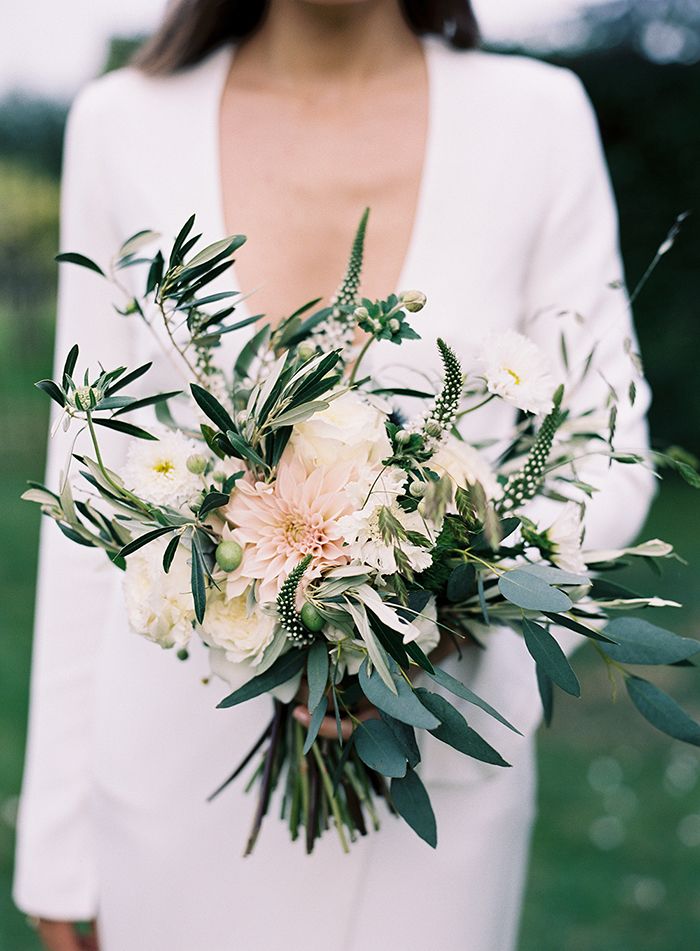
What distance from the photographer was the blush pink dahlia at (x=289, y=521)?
119 cm

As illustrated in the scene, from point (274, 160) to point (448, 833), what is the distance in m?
1.17

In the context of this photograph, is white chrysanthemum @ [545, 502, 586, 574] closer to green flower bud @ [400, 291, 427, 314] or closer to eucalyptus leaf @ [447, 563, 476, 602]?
eucalyptus leaf @ [447, 563, 476, 602]

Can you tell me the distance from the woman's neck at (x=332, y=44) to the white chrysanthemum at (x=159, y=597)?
1.05 meters

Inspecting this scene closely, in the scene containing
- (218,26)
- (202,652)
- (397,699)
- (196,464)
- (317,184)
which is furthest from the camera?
(218,26)

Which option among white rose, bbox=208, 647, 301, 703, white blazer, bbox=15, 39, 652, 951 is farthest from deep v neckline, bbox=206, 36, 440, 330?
white rose, bbox=208, 647, 301, 703

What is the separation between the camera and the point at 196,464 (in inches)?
48.4

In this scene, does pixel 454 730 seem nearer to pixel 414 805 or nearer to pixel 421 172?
pixel 414 805

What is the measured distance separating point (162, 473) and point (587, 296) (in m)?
0.86

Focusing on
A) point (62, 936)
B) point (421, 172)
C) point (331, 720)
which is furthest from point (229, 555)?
point (62, 936)

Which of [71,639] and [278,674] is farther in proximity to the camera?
[71,639]

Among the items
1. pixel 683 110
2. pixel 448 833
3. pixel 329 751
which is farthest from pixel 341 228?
pixel 683 110

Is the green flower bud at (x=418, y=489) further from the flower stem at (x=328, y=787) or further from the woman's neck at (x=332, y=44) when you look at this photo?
the woman's neck at (x=332, y=44)

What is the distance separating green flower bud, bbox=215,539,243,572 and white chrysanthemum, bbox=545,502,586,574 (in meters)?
0.38

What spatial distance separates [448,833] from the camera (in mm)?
1641
